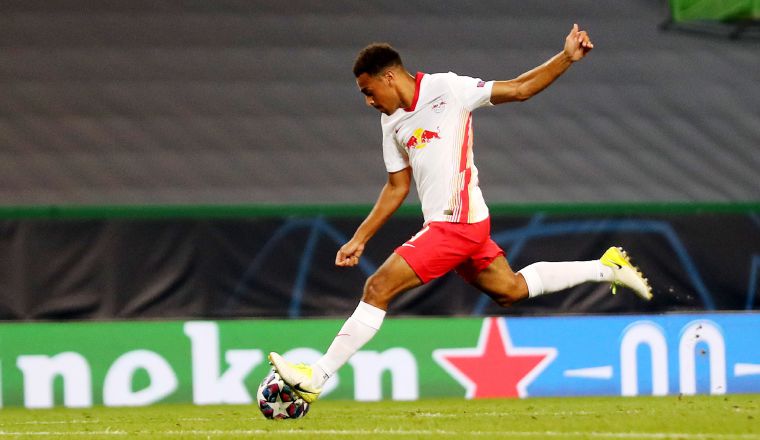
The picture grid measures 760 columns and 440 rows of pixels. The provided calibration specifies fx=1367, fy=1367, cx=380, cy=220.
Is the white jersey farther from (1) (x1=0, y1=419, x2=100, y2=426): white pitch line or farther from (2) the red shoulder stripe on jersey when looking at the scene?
(1) (x1=0, y1=419, x2=100, y2=426): white pitch line

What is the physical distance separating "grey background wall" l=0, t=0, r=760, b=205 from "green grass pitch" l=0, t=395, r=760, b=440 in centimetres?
328

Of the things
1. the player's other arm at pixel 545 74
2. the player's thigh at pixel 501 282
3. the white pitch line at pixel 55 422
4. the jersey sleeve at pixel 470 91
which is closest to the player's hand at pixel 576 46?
the player's other arm at pixel 545 74

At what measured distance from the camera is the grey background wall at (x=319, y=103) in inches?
479

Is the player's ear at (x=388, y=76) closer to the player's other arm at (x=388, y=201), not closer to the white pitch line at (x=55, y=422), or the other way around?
the player's other arm at (x=388, y=201)

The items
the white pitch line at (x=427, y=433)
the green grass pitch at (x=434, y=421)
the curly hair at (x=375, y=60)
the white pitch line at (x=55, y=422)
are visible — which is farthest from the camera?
the white pitch line at (x=55, y=422)

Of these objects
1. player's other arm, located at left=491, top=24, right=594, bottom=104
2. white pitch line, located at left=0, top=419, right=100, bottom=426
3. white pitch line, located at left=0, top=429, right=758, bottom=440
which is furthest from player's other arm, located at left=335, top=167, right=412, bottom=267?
white pitch line, located at left=0, top=419, right=100, bottom=426

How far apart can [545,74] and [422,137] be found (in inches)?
27.8

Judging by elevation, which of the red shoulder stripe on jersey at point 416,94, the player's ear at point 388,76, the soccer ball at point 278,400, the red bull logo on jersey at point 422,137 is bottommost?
the soccer ball at point 278,400

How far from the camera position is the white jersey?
Answer: 679 cm

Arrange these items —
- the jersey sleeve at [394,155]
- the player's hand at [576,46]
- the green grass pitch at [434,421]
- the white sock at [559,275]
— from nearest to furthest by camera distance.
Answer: the green grass pitch at [434,421] → the player's hand at [576,46] → the jersey sleeve at [394,155] → the white sock at [559,275]

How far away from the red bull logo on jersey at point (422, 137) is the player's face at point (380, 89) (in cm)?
17

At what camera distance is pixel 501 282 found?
709 centimetres

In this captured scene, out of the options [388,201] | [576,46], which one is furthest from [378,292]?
[576,46]

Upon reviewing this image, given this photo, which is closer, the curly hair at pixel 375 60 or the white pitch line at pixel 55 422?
the curly hair at pixel 375 60
